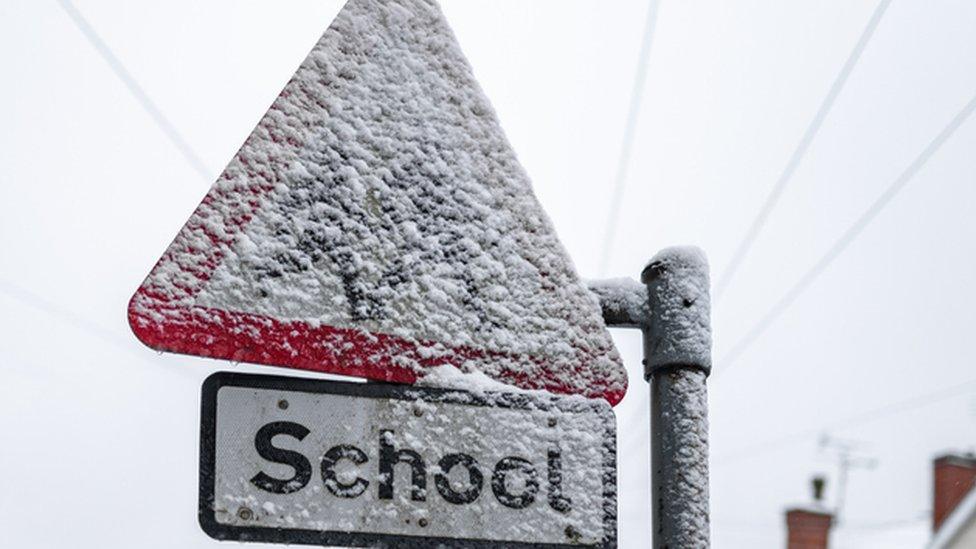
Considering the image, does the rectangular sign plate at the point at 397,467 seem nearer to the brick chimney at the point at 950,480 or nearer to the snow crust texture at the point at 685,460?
the snow crust texture at the point at 685,460

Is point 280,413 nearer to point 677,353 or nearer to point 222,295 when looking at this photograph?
point 222,295

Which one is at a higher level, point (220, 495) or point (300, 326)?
point (300, 326)

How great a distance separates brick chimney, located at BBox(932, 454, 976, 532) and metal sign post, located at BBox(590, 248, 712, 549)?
51.9 feet

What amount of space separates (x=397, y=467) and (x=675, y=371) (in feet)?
1.38

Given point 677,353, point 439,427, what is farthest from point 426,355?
point 677,353

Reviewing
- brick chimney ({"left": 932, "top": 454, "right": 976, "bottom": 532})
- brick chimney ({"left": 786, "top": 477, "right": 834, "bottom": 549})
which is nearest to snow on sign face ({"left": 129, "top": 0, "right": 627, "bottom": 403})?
brick chimney ({"left": 932, "top": 454, "right": 976, "bottom": 532})

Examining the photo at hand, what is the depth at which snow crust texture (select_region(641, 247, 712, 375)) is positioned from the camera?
4.83 ft

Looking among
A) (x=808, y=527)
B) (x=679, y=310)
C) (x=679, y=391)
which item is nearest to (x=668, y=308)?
(x=679, y=310)

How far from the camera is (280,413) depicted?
4.17 feet

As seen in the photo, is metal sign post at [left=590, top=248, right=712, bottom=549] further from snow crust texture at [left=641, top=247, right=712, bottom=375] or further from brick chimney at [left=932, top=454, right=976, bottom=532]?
brick chimney at [left=932, top=454, right=976, bottom=532]

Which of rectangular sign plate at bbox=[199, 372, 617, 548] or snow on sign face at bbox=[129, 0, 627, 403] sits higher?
snow on sign face at bbox=[129, 0, 627, 403]

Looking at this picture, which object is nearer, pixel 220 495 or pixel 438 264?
pixel 220 495

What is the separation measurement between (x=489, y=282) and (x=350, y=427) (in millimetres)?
249

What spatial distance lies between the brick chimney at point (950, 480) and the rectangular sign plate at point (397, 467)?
16007 mm
